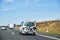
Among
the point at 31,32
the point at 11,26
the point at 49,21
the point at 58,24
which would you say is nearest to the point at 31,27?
the point at 31,32

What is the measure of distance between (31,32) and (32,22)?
1753mm

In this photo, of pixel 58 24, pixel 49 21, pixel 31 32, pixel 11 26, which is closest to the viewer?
Result: pixel 31 32

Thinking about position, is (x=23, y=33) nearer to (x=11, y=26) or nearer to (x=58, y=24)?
(x=58, y=24)

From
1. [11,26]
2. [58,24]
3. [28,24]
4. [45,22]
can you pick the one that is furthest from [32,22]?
[45,22]

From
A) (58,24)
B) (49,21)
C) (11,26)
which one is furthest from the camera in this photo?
(49,21)

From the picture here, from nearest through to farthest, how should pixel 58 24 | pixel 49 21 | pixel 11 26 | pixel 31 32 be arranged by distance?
1. pixel 31 32
2. pixel 58 24
3. pixel 11 26
4. pixel 49 21

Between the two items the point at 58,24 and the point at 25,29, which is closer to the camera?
the point at 25,29

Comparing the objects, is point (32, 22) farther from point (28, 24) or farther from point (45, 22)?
point (45, 22)

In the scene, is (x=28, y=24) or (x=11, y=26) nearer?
(x=28, y=24)

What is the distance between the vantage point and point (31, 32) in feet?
95.2

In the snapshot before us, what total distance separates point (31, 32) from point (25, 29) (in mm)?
954

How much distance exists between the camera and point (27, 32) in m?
29.2

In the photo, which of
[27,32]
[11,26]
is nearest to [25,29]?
[27,32]

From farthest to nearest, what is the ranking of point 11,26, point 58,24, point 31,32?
point 11,26, point 58,24, point 31,32
